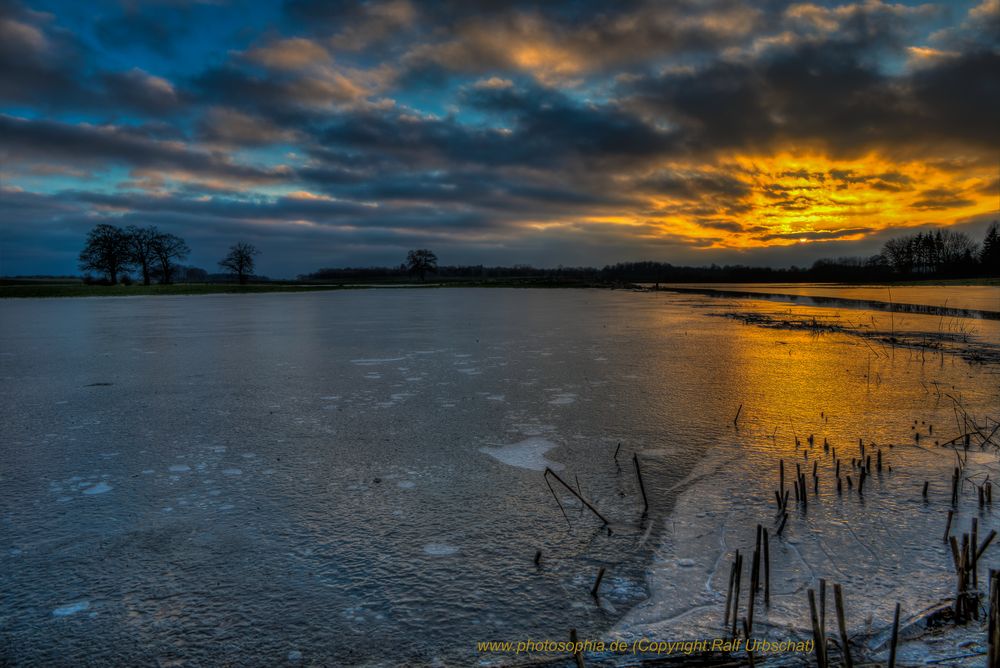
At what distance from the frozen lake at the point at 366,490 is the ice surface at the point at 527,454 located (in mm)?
31

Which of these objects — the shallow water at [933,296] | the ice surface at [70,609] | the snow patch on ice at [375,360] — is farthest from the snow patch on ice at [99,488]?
the shallow water at [933,296]

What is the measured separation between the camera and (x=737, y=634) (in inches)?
87.8

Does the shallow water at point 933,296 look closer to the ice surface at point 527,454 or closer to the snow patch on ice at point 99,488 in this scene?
the ice surface at point 527,454

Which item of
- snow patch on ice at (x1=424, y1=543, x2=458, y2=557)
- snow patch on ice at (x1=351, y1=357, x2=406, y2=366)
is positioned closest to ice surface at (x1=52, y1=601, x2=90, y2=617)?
snow patch on ice at (x1=424, y1=543, x2=458, y2=557)

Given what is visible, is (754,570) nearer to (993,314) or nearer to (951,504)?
(951,504)

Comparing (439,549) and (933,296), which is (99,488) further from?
(933,296)

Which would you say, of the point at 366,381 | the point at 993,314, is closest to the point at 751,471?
the point at 366,381

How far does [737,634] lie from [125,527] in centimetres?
332

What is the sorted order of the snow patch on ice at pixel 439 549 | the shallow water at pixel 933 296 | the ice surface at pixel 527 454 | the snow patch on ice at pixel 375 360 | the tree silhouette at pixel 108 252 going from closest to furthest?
the snow patch on ice at pixel 439 549, the ice surface at pixel 527 454, the snow patch on ice at pixel 375 360, the shallow water at pixel 933 296, the tree silhouette at pixel 108 252

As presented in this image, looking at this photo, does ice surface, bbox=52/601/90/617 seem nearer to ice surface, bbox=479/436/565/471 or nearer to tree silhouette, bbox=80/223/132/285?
ice surface, bbox=479/436/565/471

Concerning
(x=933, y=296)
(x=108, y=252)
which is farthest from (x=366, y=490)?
(x=108, y=252)

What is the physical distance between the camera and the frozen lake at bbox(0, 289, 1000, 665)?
92.1 inches

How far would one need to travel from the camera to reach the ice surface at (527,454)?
4.46 meters

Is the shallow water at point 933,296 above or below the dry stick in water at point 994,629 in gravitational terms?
above
